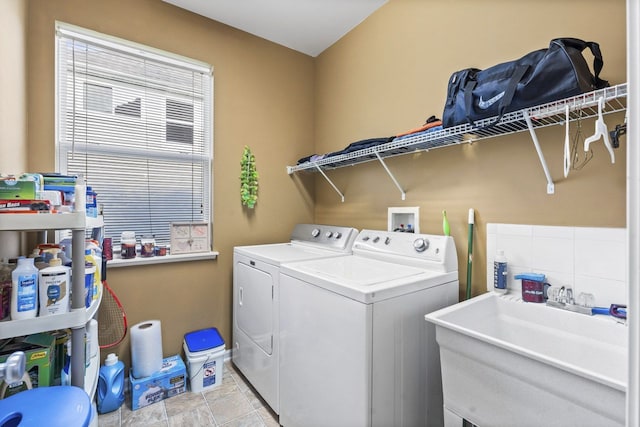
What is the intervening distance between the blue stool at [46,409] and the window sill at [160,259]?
4.18 feet

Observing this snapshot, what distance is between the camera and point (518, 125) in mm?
1419

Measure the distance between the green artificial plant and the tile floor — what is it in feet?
4.75

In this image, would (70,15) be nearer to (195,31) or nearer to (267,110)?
(195,31)

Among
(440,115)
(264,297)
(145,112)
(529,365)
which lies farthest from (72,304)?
(440,115)

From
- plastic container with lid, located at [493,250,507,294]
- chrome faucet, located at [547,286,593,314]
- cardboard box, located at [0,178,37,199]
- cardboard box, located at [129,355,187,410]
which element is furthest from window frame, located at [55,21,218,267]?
chrome faucet, located at [547,286,593,314]

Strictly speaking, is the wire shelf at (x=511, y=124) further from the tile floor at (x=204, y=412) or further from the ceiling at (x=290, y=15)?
the tile floor at (x=204, y=412)

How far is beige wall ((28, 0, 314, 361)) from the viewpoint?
1874 millimetres

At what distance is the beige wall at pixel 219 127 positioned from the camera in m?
1.87

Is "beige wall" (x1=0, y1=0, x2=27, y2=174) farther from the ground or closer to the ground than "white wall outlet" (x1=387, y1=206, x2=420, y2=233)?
farther from the ground

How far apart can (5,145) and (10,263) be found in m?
0.60

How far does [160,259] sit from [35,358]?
118 cm

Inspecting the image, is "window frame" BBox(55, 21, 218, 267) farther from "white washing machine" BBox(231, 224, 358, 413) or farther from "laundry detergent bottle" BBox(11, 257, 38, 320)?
"laundry detergent bottle" BBox(11, 257, 38, 320)

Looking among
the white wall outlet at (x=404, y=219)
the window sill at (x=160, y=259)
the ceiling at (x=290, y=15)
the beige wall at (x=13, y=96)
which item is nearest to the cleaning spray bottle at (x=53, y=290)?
the beige wall at (x=13, y=96)

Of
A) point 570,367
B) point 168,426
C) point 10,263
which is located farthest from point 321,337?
point 10,263
